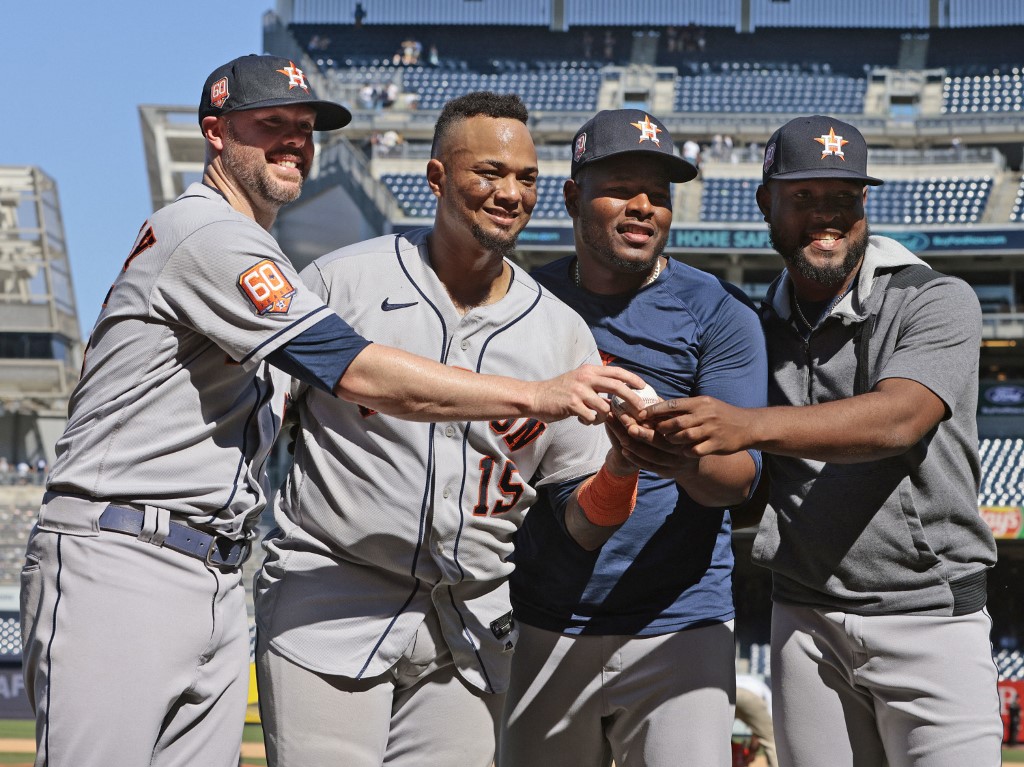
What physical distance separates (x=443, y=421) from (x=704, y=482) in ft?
2.39

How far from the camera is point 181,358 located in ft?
8.49

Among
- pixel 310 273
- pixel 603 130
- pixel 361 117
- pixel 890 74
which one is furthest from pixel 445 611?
pixel 890 74

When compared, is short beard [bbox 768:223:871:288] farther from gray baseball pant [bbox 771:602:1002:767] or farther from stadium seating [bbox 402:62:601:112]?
stadium seating [bbox 402:62:601:112]

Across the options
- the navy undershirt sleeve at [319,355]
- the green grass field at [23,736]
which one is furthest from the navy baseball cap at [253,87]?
the green grass field at [23,736]

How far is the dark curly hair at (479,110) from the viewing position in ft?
9.55

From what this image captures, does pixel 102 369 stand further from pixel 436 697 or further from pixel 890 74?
pixel 890 74

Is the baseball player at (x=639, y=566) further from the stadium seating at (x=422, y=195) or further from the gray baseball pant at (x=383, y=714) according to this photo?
the stadium seating at (x=422, y=195)

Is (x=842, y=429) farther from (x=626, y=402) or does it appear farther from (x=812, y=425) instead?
(x=626, y=402)

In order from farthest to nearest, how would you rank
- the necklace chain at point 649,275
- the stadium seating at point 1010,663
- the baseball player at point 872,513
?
1. the stadium seating at point 1010,663
2. the necklace chain at point 649,275
3. the baseball player at point 872,513

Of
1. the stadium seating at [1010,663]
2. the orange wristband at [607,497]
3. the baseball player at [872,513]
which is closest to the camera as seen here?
the orange wristband at [607,497]

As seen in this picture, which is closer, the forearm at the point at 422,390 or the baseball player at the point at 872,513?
the forearm at the point at 422,390

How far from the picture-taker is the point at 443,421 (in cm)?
257

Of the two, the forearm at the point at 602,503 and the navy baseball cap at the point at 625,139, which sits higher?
the navy baseball cap at the point at 625,139

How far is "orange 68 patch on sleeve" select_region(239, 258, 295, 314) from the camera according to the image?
98.5 inches
